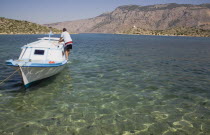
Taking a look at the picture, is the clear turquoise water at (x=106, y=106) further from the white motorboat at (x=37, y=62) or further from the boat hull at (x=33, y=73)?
the white motorboat at (x=37, y=62)

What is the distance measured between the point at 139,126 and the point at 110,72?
10.4 m

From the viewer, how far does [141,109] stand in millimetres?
A: 10320

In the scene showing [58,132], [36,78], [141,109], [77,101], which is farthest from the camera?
[36,78]

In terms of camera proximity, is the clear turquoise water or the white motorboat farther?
the white motorboat

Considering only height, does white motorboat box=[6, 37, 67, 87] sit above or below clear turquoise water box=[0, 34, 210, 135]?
above

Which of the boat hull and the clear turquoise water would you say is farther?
the boat hull

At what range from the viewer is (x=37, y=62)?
44.2ft

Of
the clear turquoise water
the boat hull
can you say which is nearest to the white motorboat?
the boat hull

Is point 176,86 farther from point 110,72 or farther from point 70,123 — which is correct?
point 70,123

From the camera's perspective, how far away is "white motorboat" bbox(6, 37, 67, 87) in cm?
1259

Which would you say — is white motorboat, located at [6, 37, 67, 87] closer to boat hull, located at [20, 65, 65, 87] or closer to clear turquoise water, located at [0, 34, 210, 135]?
boat hull, located at [20, 65, 65, 87]

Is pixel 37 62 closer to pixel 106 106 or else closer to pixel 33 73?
pixel 33 73

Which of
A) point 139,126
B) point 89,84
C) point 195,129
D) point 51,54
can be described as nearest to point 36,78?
point 51,54

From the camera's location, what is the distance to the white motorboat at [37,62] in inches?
496
